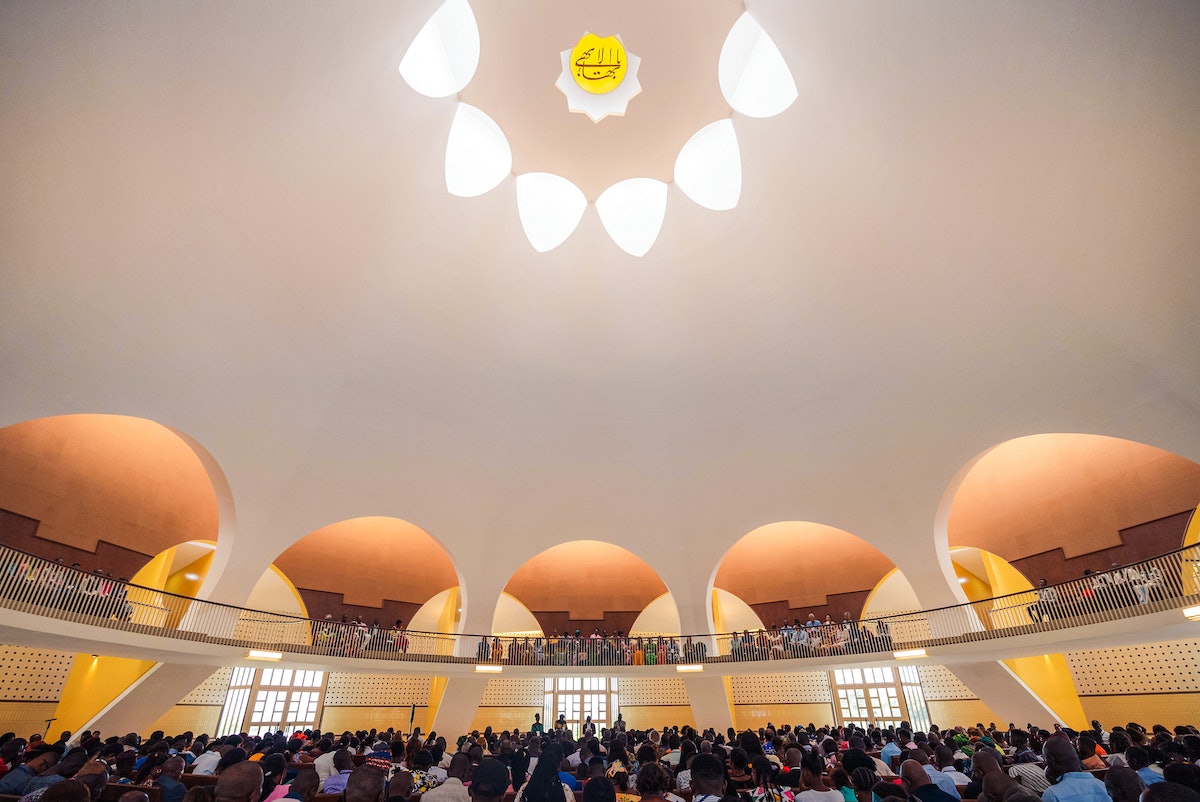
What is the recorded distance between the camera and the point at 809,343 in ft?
58.9

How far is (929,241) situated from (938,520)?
27.9 ft

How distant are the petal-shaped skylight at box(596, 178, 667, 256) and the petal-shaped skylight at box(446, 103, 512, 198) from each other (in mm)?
2889

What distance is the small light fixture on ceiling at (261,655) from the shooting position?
16.8 meters

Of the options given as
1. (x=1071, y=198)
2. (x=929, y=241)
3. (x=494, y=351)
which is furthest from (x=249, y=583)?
(x=1071, y=198)

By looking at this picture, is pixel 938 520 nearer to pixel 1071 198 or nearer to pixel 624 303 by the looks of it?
pixel 1071 198

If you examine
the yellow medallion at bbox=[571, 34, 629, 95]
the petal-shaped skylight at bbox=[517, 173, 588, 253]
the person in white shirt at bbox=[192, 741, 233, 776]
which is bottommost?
the person in white shirt at bbox=[192, 741, 233, 776]

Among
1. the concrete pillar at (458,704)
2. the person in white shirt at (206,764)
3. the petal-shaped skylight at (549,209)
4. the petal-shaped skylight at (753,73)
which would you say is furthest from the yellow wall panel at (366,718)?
the petal-shaped skylight at (753,73)

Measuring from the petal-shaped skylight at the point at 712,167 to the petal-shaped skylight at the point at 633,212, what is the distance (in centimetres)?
96

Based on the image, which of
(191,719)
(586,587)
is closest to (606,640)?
(586,587)

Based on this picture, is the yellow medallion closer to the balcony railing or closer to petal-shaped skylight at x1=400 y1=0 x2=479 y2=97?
petal-shaped skylight at x1=400 y1=0 x2=479 y2=97

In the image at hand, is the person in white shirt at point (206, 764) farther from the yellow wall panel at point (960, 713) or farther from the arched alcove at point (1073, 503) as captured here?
the yellow wall panel at point (960, 713)

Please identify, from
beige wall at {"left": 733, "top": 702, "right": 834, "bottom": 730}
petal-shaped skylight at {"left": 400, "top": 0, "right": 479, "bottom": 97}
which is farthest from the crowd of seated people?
petal-shaped skylight at {"left": 400, "top": 0, "right": 479, "bottom": 97}

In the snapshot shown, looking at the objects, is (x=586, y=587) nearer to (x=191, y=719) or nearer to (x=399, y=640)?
(x=399, y=640)

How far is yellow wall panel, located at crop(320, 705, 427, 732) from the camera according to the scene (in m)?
23.3
